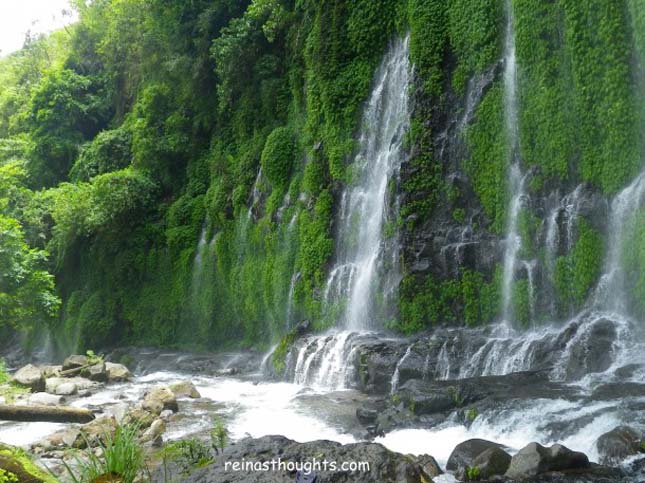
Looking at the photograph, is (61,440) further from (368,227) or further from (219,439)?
(368,227)

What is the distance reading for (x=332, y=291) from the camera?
17250 millimetres

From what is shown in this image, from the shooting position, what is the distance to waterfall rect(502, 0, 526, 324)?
531 inches

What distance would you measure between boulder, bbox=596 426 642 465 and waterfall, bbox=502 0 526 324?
20.0 ft

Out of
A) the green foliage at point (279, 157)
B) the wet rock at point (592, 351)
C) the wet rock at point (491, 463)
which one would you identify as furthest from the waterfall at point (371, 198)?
the wet rock at point (491, 463)

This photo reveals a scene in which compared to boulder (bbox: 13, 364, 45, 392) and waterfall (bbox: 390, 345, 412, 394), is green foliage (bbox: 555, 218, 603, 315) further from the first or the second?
boulder (bbox: 13, 364, 45, 392)

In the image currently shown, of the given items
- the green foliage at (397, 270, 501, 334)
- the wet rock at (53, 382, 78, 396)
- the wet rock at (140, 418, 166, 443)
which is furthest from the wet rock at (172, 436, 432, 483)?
the wet rock at (53, 382, 78, 396)

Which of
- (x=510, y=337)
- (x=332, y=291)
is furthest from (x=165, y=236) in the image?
(x=510, y=337)

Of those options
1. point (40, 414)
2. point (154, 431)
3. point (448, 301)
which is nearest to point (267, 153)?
point (448, 301)

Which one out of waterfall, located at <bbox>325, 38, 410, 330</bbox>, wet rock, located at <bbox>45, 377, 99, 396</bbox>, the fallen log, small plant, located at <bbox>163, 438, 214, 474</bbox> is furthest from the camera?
waterfall, located at <bbox>325, 38, 410, 330</bbox>

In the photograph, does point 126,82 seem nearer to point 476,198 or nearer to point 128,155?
point 128,155

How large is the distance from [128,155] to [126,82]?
21.0 feet

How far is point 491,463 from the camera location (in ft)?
23.0

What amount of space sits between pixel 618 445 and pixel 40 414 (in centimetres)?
634

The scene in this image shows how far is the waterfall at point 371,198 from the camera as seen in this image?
16.2 meters
